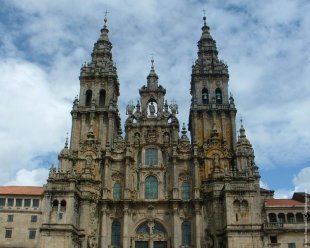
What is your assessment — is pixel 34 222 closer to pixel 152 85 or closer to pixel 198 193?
pixel 198 193

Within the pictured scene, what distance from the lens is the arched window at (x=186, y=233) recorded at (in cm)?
5458

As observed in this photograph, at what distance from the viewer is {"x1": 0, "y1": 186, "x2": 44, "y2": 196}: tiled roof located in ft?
174

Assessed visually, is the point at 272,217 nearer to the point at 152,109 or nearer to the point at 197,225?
the point at 197,225

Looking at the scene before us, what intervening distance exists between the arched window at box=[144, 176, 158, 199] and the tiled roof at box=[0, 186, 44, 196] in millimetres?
13020

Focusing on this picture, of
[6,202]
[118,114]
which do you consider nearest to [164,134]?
[118,114]

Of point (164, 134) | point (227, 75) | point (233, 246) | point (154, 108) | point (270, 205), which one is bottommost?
point (233, 246)

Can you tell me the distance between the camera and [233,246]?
49.2 metres

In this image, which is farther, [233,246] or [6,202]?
[6,202]

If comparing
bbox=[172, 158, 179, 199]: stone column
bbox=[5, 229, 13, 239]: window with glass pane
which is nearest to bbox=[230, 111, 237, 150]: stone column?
bbox=[172, 158, 179, 199]: stone column

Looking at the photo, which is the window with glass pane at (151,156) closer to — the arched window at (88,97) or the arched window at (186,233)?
the arched window at (186,233)

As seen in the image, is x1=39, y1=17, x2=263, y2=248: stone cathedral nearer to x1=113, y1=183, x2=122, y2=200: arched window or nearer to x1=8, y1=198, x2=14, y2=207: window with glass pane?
x1=113, y1=183, x2=122, y2=200: arched window

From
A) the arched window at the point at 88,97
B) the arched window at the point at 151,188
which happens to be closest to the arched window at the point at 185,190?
the arched window at the point at 151,188

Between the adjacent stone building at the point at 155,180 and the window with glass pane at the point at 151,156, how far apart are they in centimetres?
13

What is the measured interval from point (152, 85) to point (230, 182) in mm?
19521
